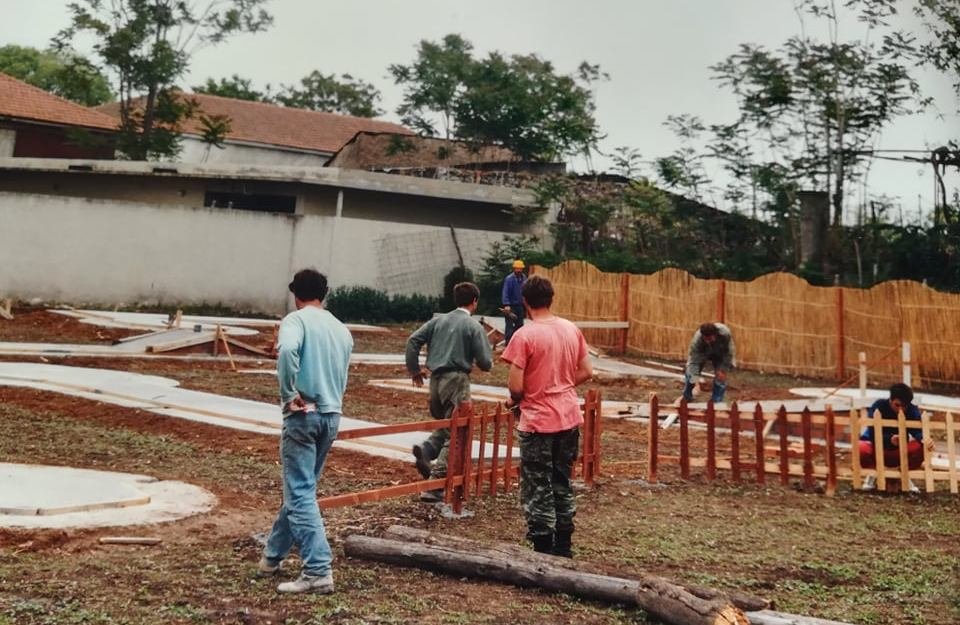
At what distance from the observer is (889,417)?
10.0 metres

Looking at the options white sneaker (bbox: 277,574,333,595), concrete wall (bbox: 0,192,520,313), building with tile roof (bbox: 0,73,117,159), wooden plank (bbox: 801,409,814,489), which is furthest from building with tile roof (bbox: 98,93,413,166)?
white sneaker (bbox: 277,574,333,595)

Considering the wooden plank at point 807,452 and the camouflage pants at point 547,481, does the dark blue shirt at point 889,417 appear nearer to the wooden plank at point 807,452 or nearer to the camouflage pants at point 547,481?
the wooden plank at point 807,452

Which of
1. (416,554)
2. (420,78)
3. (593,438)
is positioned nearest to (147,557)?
(416,554)

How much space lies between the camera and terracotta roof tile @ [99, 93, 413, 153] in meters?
42.3

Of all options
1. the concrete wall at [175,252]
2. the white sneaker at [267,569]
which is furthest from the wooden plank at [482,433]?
the concrete wall at [175,252]

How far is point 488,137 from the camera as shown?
39.8 meters

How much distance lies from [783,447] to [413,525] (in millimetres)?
4288

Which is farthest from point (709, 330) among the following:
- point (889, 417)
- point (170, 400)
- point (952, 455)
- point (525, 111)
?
point (525, 111)

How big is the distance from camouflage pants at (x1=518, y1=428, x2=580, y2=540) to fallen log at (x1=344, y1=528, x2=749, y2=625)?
0.54m

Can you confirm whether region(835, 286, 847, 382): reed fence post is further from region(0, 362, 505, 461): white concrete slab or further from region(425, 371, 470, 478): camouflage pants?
region(425, 371, 470, 478): camouflage pants

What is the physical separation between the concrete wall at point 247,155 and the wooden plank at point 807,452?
3474cm

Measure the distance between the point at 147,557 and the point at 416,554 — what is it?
4.93ft

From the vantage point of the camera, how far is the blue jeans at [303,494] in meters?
5.24

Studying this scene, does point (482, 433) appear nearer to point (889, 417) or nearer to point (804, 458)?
point (804, 458)
